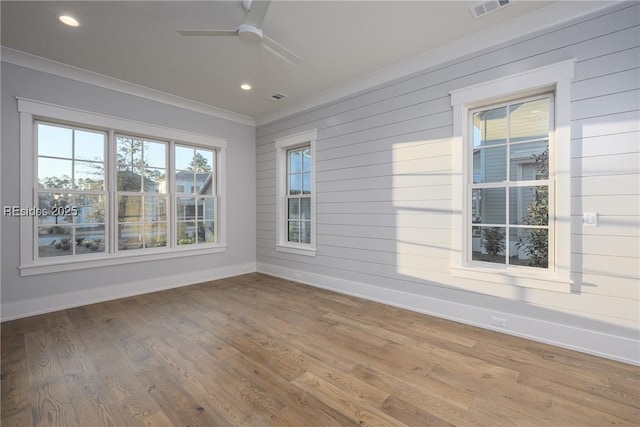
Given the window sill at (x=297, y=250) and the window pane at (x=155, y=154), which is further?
the window sill at (x=297, y=250)

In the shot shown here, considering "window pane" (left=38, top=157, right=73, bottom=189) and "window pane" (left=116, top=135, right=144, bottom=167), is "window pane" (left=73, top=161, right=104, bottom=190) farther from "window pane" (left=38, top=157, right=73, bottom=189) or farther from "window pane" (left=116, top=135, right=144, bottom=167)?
"window pane" (left=116, top=135, right=144, bottom=167)

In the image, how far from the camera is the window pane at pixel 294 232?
5.05 m

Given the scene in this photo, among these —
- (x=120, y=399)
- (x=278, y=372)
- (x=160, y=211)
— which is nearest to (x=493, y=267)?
(x=278, y=372)

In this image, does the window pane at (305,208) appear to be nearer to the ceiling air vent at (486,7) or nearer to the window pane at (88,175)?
the window pane at (88,175)

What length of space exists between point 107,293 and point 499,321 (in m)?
4.93

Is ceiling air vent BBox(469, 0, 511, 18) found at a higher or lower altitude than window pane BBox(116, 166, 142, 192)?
higher

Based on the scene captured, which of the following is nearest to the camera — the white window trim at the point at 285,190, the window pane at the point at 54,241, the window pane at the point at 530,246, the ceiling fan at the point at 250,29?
the ceiling fan at the point at 250,29

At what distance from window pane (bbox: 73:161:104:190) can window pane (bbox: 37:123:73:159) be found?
18cm

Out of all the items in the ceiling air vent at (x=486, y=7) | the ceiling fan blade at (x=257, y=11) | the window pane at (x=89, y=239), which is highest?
the ceiling air vent at (x=486, y=7)

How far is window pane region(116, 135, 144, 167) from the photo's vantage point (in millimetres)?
4040

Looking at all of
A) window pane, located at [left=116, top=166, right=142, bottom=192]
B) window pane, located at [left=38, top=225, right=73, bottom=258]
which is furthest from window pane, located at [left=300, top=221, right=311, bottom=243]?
window pane, located at [left=38, top=225, right=73, bottom=258]

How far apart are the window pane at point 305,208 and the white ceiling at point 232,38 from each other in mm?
1925

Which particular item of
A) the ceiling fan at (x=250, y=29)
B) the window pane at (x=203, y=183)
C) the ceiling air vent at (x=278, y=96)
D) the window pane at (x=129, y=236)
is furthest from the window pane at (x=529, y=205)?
the window pane at (x=129, y=236)

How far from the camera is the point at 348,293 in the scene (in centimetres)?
406
